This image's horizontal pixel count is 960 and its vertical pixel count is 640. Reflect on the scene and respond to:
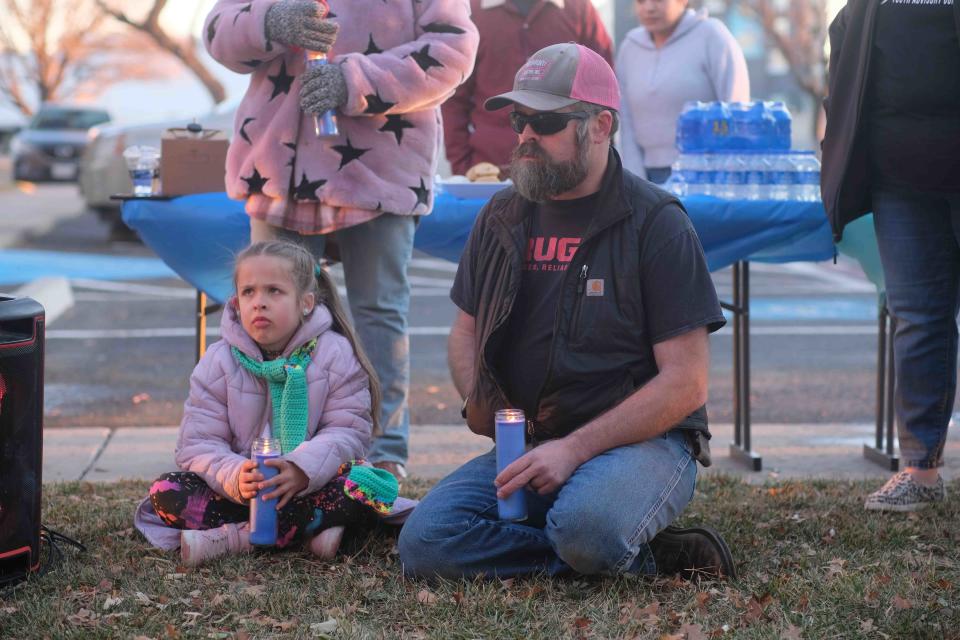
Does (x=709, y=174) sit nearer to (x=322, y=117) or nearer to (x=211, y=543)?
(x=322, y=117)

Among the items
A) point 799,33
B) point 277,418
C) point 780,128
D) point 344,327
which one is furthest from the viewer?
point 799,33

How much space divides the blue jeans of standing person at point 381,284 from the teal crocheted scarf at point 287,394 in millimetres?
780

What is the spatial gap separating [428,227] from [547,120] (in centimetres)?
178

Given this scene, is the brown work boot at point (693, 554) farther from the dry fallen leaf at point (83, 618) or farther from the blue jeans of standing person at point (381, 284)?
the dry fallen leaf at point (83, 618)

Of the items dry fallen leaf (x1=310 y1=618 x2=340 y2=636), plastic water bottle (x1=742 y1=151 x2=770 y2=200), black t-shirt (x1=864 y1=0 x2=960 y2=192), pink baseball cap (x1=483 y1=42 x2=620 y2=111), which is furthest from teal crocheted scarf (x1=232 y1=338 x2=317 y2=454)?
plastic water bottle (x1=742 y1=151 x2=770 y2=200)

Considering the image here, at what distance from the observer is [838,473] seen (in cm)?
532

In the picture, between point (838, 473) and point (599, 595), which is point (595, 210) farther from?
point (838, 473)

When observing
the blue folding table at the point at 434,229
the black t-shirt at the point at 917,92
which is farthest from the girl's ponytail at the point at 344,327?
the black t-shirt at the point at 917,92

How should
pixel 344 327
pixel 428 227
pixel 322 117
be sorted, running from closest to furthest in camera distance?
1. pixel 344 327
2. pixel 322 117
3. pixel 428 227

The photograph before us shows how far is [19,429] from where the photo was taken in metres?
3.64

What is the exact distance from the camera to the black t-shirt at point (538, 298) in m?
3.72

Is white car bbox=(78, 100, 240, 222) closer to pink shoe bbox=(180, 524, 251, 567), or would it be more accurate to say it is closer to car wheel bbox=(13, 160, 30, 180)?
pink shoe bbox=(180, 524, 251, 567)

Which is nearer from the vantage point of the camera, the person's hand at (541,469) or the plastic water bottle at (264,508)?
the person's hand at (541,469)

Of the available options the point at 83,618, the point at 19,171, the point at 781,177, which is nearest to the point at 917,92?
the point at 781,177
